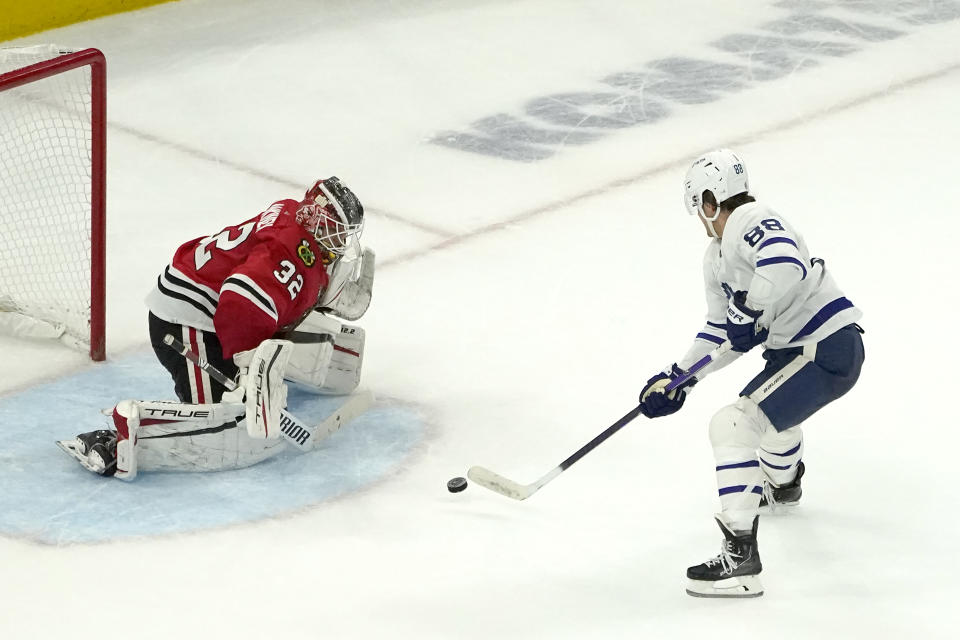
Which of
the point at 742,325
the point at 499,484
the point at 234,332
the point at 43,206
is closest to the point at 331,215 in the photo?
the point at 234,332

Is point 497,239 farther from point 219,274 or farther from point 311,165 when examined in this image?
point 219,274

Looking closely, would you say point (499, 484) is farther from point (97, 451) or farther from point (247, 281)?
point (97, 451)

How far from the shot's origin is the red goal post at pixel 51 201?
4457mm

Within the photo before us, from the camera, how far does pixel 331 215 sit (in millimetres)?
3816

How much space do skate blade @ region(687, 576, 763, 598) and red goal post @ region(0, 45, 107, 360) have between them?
205 centimetres

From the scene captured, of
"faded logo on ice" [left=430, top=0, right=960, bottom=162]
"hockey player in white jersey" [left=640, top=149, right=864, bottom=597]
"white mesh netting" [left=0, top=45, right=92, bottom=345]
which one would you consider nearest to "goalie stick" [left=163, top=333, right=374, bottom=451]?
"white mesh netting" [left=0, top=45, right=92, bottom=345]

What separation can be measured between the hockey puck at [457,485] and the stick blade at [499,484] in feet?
0.07

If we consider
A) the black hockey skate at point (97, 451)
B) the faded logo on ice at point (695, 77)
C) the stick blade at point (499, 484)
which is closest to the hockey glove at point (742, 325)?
the stick blade at point (499, 484)

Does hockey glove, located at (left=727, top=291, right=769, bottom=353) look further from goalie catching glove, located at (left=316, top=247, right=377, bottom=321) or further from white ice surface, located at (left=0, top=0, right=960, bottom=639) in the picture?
goalie catching glove, located at (left=316, top=247, right=377, bottom=321)

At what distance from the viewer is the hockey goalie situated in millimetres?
3680

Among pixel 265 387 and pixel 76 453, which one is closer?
pixel 265 387

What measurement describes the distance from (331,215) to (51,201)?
2038mm

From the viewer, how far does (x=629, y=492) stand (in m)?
3.83

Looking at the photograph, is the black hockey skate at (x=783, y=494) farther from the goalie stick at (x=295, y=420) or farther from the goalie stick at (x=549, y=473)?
the goalie stick at (x=295, y=420)
